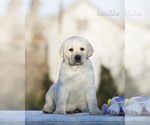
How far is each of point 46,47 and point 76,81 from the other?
283 cm

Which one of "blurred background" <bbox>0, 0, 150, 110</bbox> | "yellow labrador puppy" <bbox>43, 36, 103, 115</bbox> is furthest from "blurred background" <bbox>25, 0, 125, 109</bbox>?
"yellow labrador puppy" <bbox>43, 36, 103, 115</bbox>

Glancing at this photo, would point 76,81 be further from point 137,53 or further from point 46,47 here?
point 46,47

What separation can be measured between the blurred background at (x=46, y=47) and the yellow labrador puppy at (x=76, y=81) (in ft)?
7.61

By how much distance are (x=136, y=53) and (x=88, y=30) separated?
1.43m

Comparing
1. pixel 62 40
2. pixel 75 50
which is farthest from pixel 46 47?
pixel 75 50

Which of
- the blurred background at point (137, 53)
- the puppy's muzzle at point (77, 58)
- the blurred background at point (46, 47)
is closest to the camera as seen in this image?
the puppy's muzzle at point (77, 58)

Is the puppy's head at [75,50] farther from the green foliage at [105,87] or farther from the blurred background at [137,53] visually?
the green foliage at [105,87]

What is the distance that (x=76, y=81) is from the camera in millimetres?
2508

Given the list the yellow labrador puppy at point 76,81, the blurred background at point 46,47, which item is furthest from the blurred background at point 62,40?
the yellow labrador puppy at point 76,81

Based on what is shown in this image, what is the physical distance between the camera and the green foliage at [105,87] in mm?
4980

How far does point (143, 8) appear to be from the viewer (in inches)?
124

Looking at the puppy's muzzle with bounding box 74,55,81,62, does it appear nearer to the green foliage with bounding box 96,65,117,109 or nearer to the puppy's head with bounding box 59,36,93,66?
the puppy's head with bounding box 59,36,93,66

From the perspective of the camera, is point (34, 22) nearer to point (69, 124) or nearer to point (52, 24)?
point (52, 24)

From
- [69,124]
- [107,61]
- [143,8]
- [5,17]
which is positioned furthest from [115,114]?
[5,17]
